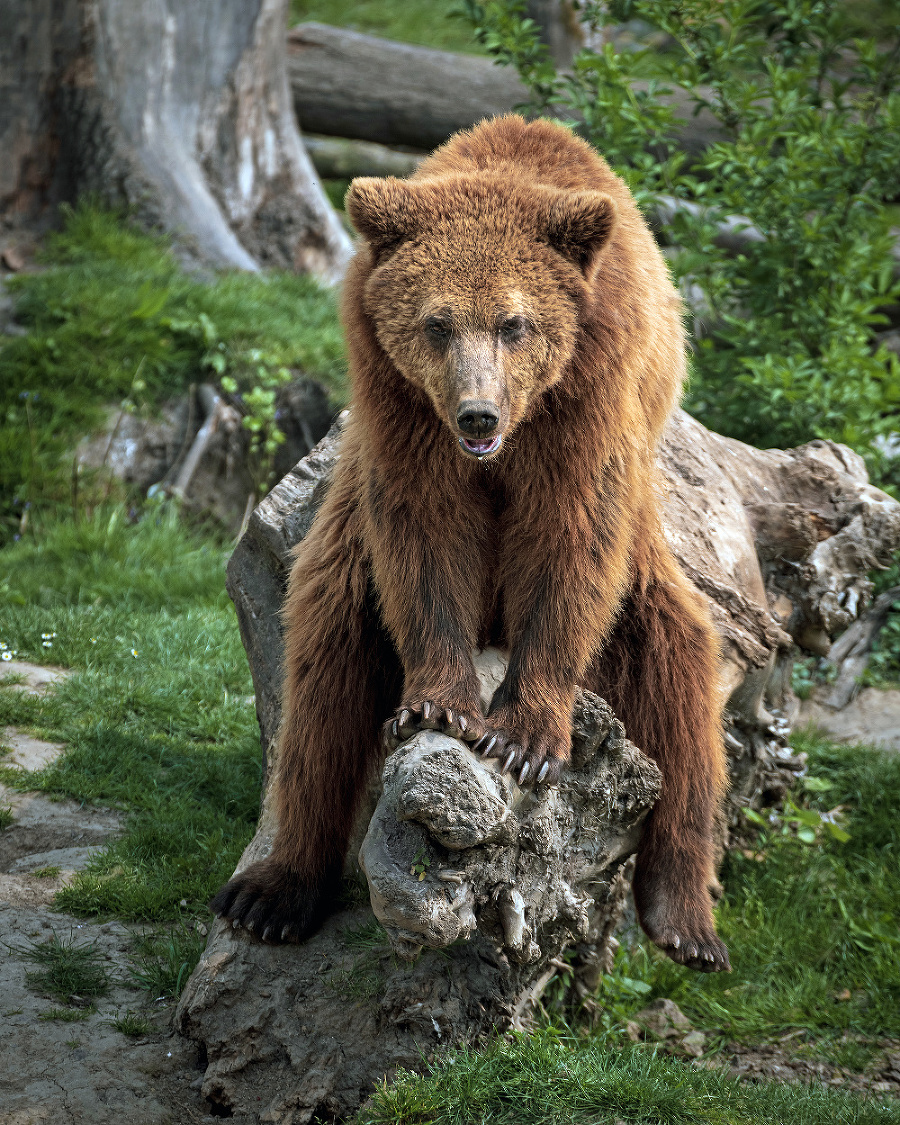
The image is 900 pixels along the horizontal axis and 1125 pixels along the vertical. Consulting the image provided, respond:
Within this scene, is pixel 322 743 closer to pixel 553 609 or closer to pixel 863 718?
pixel 553 609

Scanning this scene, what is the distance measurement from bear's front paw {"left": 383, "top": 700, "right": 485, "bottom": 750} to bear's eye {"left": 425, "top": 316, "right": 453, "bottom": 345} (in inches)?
41.9

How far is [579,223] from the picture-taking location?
329 centimetres

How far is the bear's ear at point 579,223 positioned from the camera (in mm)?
3289

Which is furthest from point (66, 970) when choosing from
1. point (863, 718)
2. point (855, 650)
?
point (855, 650)

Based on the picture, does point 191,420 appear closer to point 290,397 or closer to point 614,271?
Answer: point 290,397

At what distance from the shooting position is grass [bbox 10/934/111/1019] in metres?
3.68

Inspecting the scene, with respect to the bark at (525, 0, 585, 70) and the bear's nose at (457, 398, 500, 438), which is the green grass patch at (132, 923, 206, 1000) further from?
the bark at (525, 0, 585, 70)

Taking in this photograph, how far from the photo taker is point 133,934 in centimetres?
409

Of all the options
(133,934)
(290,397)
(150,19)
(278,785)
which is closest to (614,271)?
(278,785)

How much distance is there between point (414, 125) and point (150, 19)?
104 inches

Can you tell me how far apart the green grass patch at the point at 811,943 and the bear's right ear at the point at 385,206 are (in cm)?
301

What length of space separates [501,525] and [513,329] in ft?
2.11

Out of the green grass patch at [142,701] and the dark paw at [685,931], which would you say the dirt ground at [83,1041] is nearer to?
the green grass patch at [142,701]

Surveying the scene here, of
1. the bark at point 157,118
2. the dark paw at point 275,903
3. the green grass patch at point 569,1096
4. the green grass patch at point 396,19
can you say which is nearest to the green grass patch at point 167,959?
the dark paw at point 275,903
